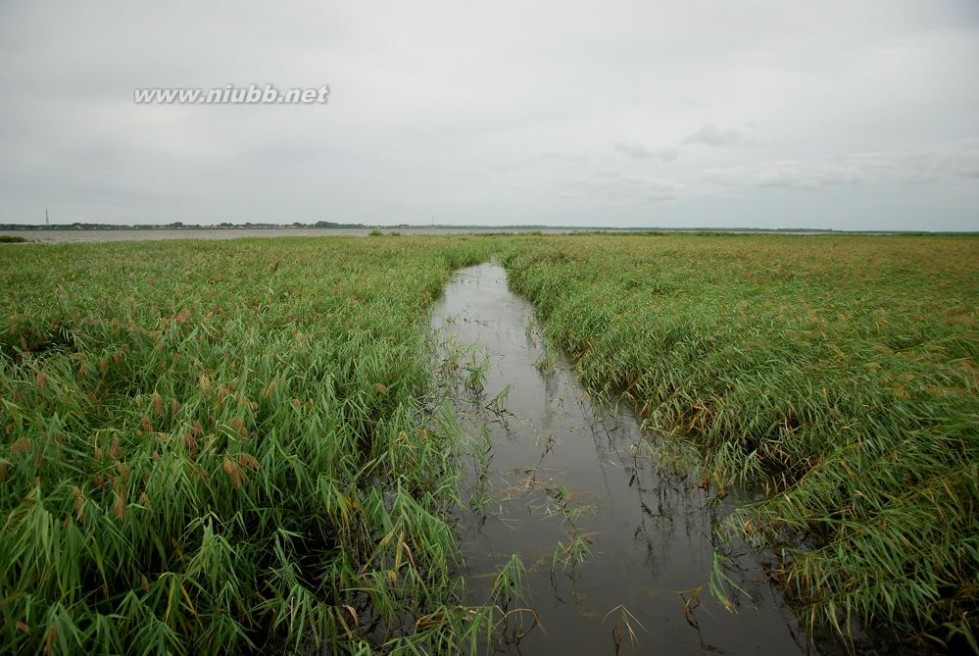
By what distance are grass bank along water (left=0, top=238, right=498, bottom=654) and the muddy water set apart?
591mm

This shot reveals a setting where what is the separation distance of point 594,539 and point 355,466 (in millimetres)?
2368

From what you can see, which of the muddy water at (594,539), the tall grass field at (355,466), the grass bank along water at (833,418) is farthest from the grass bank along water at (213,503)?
the grass bank along water at (833,418)

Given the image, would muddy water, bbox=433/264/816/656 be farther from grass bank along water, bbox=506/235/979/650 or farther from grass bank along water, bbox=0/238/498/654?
grass bank along water, bbox=0/238/498/654

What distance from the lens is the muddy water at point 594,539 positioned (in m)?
3.21

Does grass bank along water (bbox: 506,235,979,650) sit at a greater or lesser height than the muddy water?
greater

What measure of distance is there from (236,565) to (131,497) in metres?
0.85

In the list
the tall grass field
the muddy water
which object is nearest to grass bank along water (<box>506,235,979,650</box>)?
the tall grass field

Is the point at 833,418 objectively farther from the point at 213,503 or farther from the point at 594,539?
the point at 213,503

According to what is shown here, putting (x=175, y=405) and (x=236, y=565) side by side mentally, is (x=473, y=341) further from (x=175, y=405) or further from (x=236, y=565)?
(x=236, y=565)

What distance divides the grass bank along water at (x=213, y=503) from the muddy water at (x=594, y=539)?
0.59 m

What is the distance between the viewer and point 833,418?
5.16 metres

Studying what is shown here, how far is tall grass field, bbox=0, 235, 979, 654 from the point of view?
2.85 metres

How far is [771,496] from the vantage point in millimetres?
4844

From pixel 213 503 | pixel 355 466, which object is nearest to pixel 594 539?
pixel 355 466
